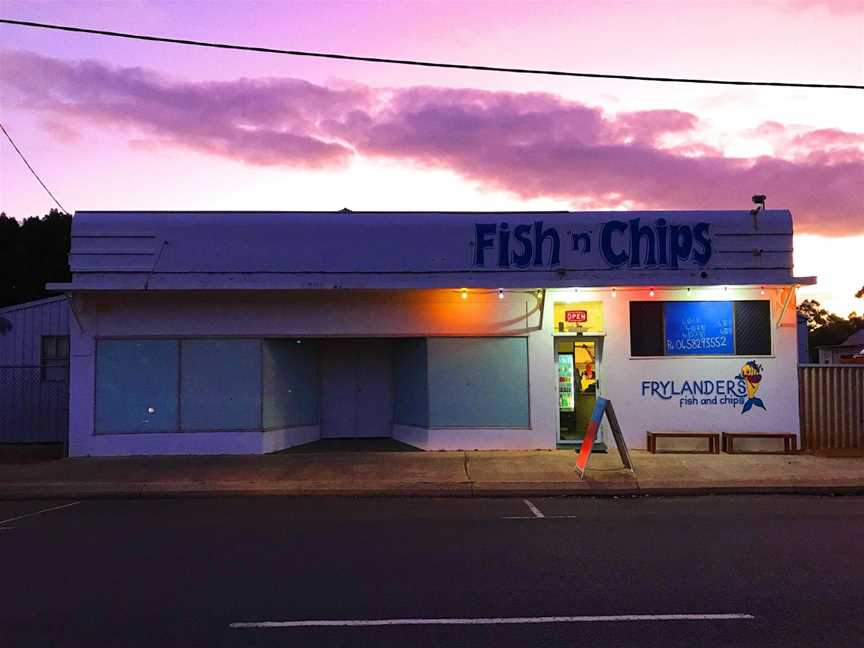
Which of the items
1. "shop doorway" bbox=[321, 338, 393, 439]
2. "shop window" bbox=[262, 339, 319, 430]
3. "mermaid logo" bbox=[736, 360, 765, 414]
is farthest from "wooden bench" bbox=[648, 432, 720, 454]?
"shop window" bbox=[262, 339, 319, 430]

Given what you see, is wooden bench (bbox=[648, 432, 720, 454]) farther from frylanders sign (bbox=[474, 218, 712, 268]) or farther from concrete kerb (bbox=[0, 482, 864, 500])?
frylanders sign (bbox=[474, 218, 712, 268])

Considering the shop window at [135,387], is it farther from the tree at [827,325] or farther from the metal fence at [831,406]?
the tree at [827,325]

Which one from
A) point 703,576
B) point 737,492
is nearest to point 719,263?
point 737,492

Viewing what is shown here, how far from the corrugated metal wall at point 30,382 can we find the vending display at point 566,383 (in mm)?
11861

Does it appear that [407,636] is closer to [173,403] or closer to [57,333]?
[173,403]

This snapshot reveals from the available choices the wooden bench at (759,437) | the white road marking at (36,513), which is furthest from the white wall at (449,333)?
the white road marking at (36,513)

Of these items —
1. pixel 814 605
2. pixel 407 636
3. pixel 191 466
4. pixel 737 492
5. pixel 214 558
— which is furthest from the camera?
pixel 191 466

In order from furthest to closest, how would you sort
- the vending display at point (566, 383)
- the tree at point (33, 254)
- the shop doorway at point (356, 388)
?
the tree at point (33, 254) → the shop doorway at point (356, 388) → the vending display at point (566, 383)

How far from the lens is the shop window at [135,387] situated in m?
16.6

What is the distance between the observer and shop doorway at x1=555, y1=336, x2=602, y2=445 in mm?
17500

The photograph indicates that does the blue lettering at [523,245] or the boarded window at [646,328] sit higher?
the blue lettering at [523,245]

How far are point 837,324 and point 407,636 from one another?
9518 centimetres

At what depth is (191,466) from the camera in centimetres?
1520

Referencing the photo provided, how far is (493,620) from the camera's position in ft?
20.5
